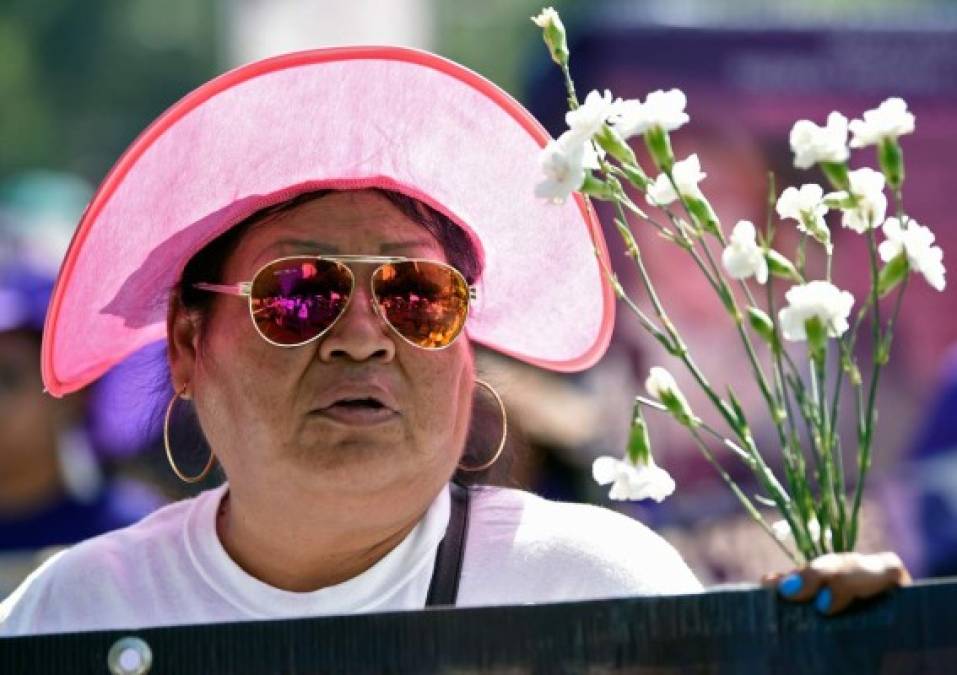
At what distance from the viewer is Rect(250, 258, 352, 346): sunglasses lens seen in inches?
103

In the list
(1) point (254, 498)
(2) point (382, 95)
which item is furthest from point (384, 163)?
(1) point (254, 498)

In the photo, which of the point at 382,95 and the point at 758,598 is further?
the point at 382,95

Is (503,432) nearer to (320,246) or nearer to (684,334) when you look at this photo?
(320,246)

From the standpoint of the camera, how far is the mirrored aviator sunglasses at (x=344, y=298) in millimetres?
2617

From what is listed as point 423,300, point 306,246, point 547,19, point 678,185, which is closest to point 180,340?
point 306,246

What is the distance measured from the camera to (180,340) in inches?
115

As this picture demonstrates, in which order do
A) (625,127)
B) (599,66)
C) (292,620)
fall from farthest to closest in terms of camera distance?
(599,66) → (625,127) → (292,620)

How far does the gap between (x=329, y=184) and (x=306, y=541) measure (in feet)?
1.57

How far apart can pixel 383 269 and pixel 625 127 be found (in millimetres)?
505

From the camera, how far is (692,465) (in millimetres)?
7184

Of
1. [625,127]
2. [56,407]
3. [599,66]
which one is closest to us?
[625,127]

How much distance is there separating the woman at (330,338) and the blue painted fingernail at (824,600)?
1.77ft

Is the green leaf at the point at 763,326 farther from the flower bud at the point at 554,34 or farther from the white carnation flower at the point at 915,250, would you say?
the flower bud at the point at 554,34

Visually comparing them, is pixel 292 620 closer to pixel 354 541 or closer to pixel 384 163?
pixel 354 541
